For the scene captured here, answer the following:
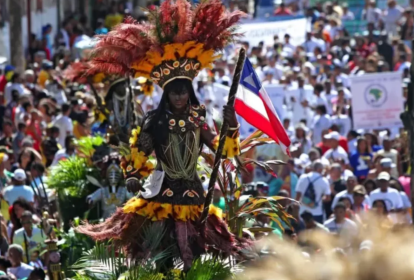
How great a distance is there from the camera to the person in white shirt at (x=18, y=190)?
13.6 m

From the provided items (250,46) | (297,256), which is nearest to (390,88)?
(250,46)

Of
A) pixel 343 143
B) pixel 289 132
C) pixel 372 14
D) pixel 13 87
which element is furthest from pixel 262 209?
pixel 372 14

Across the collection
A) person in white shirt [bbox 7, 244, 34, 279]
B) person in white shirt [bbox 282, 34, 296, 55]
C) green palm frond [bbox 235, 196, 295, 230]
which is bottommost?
person in white shirt [bbox 7, 244, 34, 279]

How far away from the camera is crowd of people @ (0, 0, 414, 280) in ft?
41.7

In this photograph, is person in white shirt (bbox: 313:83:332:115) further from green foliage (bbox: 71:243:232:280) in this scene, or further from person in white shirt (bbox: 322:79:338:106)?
green foliage (bbox: 71:243:232:280)

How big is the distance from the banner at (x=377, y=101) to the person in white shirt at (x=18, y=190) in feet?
22.6

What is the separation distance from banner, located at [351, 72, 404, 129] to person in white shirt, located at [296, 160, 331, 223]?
13.3 feet

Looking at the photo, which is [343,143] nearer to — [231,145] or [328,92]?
[328,92]

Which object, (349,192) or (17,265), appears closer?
(17,265)

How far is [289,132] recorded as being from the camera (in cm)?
1967

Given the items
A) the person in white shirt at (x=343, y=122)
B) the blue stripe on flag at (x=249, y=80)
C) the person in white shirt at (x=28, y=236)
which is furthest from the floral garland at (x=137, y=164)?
the person in white shirt at (x=343, y=122)

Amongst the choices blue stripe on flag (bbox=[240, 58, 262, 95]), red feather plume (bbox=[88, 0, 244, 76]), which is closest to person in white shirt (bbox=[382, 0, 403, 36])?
red feather plume (bbox=[88, 0, 244, 76])

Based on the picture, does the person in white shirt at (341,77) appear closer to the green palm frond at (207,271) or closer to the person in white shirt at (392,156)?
the person in white shirt at (392,156)

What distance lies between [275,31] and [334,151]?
11.0m
